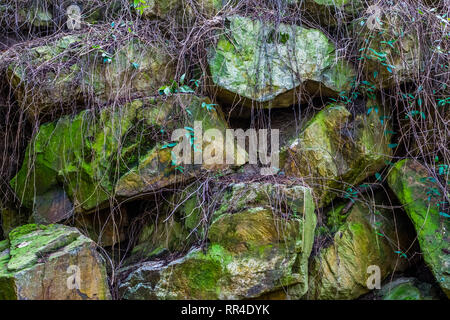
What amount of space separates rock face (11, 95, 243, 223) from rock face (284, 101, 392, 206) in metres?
0.48

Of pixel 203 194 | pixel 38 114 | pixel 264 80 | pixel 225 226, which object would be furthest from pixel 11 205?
pixel 264 80

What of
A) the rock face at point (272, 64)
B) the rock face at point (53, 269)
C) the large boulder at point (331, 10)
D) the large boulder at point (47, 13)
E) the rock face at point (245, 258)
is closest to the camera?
the rock face at point (53, 269)

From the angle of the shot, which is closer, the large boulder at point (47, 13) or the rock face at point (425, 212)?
the rock face at point (425, 212)

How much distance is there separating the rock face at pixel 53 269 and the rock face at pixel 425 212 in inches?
65.6

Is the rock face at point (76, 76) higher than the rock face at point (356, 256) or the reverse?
higher

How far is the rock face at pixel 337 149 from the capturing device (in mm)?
2223

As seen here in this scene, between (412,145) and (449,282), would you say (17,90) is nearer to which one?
(412,145)

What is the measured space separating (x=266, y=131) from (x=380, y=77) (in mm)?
771

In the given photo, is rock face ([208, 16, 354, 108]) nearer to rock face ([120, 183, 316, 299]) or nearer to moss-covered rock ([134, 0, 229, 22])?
moss-covered rock ([134, 0, 229, 22])

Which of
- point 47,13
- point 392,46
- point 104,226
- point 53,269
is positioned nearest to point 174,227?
point 104,226

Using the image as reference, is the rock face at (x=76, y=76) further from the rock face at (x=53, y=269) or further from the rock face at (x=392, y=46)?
the rock face at (x=392, y=46)

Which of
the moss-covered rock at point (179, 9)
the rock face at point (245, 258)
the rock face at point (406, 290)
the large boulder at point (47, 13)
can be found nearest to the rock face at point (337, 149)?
the rock face at point (245, 258)

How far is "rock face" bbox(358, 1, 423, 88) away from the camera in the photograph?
2225mm

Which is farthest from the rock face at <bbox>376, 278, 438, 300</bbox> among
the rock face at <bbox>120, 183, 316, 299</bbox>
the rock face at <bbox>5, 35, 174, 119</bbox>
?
the rock face at <bbox>5, 35, 174, 119</bbox>
